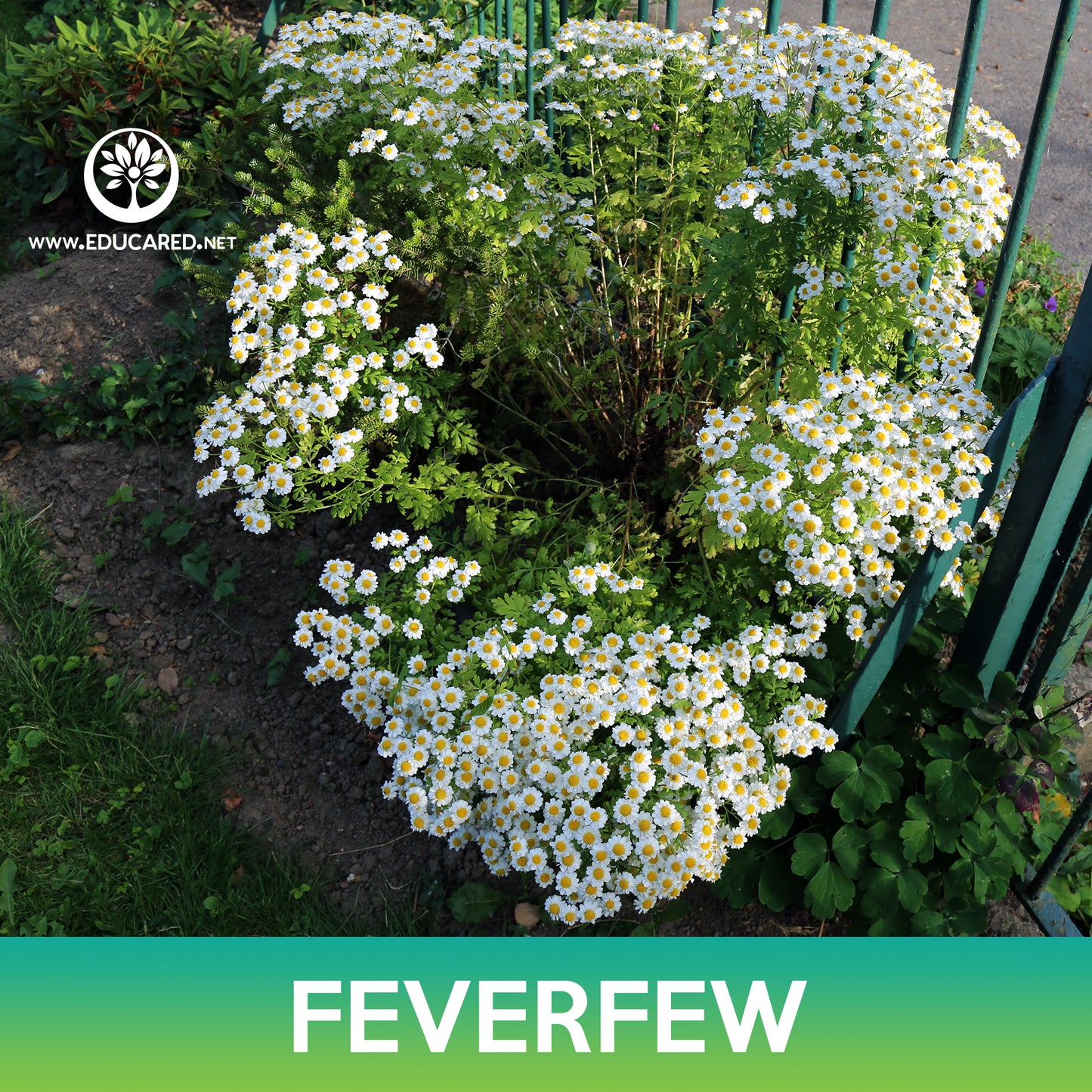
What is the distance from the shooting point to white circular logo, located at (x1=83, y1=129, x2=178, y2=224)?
14.4 feet

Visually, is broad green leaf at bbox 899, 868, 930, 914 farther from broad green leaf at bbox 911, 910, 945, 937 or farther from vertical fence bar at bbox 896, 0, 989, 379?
vertical fence bar at bbox 896, 0, 989, 379

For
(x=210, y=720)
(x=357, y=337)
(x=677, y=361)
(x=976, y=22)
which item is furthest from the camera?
(x=677, y=361)

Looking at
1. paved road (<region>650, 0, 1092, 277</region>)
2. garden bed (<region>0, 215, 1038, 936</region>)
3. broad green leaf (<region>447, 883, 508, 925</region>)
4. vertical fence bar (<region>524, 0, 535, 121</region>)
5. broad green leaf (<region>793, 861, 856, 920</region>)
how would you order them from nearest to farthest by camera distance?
broad green leaf (<region>793, 861, 856, 920</region>), broad green leaf (<region>447, 883, 508, 925</region>), garden bed (<region>0, 215, 1038, 936</region>), vertical fence bar (<region>524, 0, 535, 121</region>), paved road (<region>650, 0, 1092, 277</region>)

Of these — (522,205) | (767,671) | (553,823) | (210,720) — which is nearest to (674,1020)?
(553,823)

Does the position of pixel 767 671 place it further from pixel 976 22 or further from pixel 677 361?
pixel 976 22

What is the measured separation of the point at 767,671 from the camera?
2.50 m

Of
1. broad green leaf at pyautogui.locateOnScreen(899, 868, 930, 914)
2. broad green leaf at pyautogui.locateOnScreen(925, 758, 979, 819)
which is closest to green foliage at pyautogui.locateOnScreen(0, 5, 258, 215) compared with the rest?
broad green leaf at pyautogui.locateOnScreen(925, 758, 979, 819)

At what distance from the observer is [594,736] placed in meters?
2.56

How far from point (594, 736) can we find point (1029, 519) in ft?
3.82

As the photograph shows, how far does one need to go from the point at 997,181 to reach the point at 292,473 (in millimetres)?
2020

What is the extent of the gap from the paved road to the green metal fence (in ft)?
8.53

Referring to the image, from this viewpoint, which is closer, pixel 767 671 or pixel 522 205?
pixel 767 671

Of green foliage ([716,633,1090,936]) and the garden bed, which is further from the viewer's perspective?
the garden bed

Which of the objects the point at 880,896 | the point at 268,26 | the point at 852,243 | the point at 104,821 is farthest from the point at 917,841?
the point at 268,26
